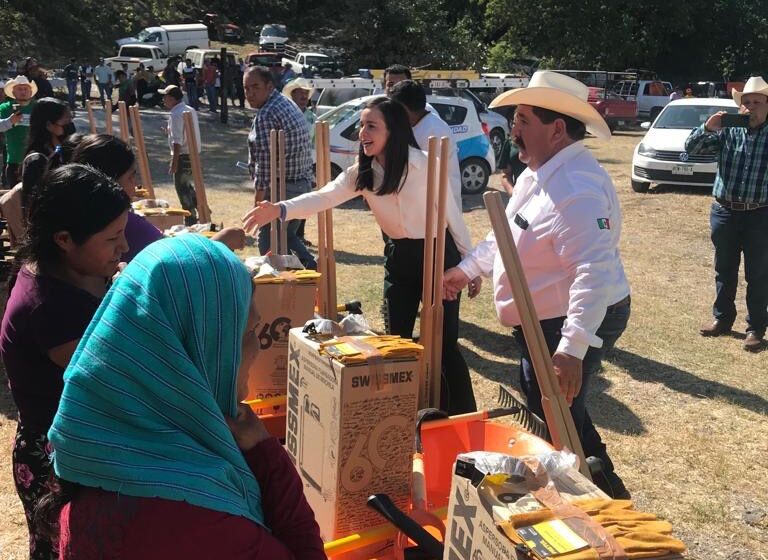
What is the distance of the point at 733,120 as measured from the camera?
234 inches

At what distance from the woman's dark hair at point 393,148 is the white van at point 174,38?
3579cm

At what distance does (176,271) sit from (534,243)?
6.00 ft

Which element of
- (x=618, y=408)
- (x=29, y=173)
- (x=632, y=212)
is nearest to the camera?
(x=29, y=173)

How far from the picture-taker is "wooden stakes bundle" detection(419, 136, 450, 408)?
331cm

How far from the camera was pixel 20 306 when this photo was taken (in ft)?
6.68

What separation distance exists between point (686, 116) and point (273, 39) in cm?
2765

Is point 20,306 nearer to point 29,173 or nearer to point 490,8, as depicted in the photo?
point 29,173

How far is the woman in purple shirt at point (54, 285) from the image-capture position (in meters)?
2.02

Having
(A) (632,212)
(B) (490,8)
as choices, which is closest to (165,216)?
(A) (632,212)

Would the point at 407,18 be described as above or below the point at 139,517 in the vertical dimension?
above

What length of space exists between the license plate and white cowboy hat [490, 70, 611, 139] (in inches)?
439

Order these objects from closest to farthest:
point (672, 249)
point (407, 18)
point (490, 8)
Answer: point (672, 249) < point (407, 18) < point (490, 8)

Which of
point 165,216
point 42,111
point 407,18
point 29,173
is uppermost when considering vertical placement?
point 407,18

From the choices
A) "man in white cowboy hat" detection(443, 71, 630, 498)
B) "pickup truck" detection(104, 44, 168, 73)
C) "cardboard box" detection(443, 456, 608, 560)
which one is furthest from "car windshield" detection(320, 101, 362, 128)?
"pickup truck" detection(104, 44, 168, 73)
